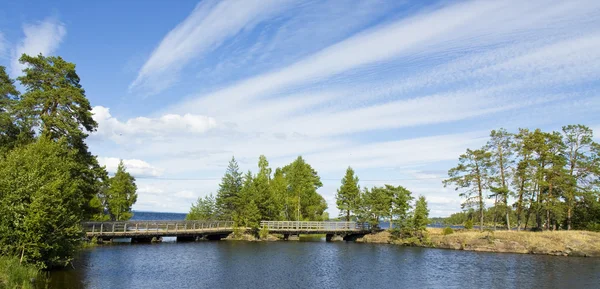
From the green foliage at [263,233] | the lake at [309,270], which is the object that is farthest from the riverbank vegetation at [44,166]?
the green foliage at [263,233]

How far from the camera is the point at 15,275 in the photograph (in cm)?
1953

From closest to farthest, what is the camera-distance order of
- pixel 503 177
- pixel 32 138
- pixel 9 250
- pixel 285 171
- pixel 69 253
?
1. pixel 9 250
2. pixel 69 253
3. pixel 32 138
4. pixel 503 177
5. pixel 285 171

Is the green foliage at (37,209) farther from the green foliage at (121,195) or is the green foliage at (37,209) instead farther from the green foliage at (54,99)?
the green foliage at (121,195)

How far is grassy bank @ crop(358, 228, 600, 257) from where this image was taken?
48.6 metres

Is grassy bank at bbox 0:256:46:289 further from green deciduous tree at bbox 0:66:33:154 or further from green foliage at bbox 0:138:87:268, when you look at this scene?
green deciduous tree at bbox 0:66:33:154

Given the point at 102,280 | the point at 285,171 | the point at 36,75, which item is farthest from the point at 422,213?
the point at 36,75

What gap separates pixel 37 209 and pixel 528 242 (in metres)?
53.6

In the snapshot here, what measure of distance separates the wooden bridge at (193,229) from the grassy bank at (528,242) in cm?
1616

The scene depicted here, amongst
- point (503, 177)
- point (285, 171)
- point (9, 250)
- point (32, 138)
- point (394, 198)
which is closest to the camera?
point (9, 250)

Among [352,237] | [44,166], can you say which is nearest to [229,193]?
[352,237]

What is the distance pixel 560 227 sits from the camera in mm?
61219

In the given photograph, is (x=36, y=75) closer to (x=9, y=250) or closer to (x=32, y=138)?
(x=32, y=138)

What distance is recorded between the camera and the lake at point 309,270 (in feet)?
89.4

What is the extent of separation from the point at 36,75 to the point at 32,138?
224 inches
